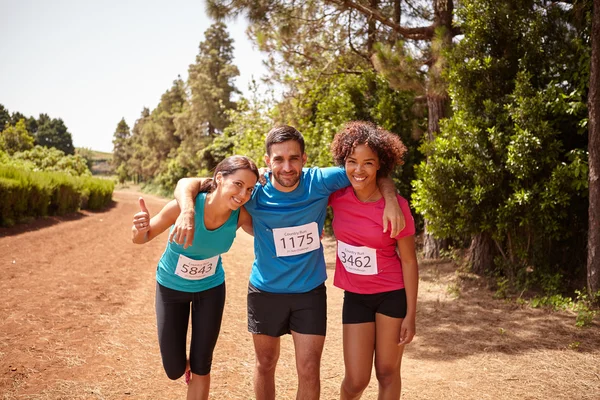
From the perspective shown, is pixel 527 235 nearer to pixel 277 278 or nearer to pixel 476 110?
pixel 476 110

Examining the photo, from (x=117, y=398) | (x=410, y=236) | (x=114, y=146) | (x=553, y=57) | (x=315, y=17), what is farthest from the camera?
(x=114, y=146)

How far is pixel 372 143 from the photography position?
283 centimetres

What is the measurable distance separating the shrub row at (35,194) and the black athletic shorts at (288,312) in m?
11.8

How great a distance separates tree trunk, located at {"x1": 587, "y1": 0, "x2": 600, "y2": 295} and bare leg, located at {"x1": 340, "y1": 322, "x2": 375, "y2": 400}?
459 cm

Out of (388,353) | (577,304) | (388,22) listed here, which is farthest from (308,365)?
(388,22)

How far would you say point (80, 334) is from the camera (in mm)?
5199

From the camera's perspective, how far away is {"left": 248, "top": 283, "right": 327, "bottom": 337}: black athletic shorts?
2.78 meters

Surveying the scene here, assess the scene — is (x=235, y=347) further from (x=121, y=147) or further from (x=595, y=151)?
(x=121, y=147)

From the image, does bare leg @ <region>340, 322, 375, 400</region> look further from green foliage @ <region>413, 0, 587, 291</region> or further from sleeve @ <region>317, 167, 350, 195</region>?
green foliage @ <region>413, 0, 587, 291</region>

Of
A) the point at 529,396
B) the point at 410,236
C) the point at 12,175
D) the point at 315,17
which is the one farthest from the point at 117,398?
the point at 12,175

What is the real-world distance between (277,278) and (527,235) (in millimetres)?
5446

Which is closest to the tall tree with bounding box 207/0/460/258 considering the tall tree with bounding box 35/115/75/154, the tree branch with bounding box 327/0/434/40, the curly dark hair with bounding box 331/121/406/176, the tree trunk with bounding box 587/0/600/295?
the tree branch with bounding box 327/0/434/40

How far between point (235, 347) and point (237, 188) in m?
A: 2.93

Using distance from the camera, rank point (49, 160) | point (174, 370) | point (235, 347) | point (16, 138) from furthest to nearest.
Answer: point (16, 138) → point (49, 160) → point (235, 347) → point (174, 370)
